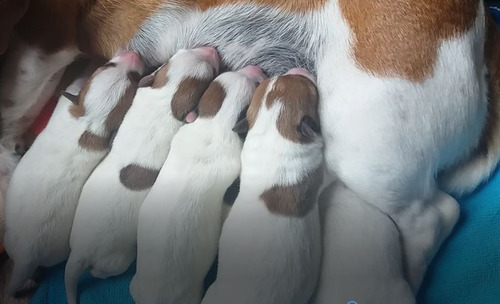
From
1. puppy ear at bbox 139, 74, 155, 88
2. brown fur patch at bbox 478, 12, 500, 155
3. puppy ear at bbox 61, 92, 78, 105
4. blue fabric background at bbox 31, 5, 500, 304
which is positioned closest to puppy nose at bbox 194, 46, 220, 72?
puppy ear at bbox 139, 74, 155, 88

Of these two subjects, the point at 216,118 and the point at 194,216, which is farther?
the point at 216,118

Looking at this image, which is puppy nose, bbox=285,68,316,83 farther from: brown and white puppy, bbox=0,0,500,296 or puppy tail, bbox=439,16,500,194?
puppy tail, bbox=439,16,500,194

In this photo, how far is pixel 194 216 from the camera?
1.31 meters

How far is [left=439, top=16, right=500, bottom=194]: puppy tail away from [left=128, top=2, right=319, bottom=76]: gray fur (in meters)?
0.40

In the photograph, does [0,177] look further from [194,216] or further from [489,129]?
[489,129]

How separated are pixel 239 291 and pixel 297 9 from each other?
0.65m

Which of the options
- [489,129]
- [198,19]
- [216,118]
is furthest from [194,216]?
[489,129]

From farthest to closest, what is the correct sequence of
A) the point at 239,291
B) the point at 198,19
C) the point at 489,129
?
1. the point at 198,19
2. the point at 489,129
3. the point at 239,291

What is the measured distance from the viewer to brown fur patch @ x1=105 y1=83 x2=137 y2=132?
148cm

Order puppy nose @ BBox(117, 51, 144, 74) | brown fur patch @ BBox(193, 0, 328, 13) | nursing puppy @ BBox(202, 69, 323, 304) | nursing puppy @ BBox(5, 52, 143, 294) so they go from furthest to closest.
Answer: puppy nose @ BBox(117, 51, 144, 74) → brown fur patch @ BBox(193, 0, 328, 13) → nursing puppy @ BBox(5, 52, 143, 294) → nursing puppy @ BBox(202, 69, 323, 304)

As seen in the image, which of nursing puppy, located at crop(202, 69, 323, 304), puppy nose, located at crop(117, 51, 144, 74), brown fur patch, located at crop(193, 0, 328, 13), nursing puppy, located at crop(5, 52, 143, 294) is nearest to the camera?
nursing puppy, located at crop(202, 69, 323, 304)

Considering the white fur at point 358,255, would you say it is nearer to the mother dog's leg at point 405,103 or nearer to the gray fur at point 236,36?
the mother dog's leg at point 405,103

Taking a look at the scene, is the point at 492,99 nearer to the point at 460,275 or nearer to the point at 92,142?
the point at 460,275

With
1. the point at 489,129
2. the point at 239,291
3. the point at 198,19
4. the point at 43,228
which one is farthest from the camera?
the point at 198,19
